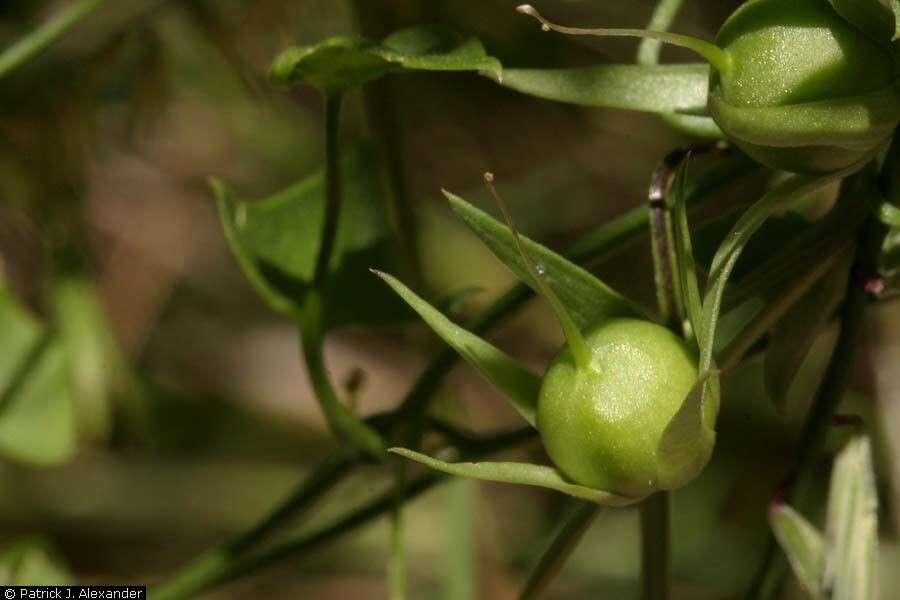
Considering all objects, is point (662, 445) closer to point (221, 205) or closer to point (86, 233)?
point (221, 205)

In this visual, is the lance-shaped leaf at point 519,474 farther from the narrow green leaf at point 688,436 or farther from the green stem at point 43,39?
the green stem at point 43,39

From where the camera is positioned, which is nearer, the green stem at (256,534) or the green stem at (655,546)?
the green stem at (655,546)

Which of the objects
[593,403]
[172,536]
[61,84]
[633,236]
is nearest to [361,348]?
[172,536]

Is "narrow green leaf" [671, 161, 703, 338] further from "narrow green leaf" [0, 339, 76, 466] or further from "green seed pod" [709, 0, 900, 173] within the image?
"narrow green leaf" [0, 339, 76, 466]

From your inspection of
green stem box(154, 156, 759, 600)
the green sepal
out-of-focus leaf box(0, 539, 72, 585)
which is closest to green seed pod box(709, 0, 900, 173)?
the green sepal

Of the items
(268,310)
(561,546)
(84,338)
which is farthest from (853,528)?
(268,310)

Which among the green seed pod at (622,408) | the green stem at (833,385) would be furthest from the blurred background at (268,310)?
the green seed pod at (622,408)
